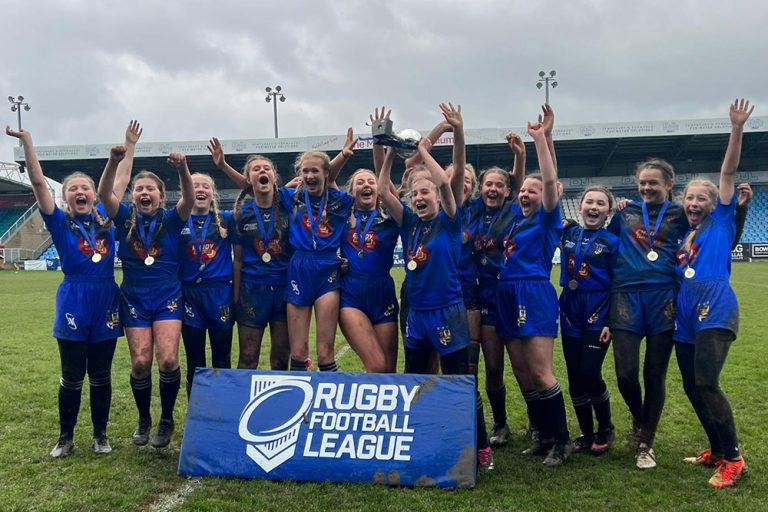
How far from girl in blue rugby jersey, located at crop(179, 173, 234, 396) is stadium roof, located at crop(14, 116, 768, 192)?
89.4 ft

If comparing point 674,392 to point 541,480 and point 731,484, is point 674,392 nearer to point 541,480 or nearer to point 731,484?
point 731,484

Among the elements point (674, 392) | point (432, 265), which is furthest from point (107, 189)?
point (674, 392)

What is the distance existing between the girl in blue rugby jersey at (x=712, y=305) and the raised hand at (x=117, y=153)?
3.87 m

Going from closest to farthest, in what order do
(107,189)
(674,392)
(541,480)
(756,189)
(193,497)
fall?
(193,497) → (541,480) → (107,189) → (674,392) → (756,189)

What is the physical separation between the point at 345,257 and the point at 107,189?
5.79 feet

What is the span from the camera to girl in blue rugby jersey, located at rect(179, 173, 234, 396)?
461 centimetres

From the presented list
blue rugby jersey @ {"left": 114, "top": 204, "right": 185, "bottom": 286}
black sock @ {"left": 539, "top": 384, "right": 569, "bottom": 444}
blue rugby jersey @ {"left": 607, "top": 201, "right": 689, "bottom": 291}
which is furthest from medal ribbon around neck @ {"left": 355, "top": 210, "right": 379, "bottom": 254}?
blue rugby jersey @ {"left": 607, "top": 201, "right": 689, "bottom": 291}

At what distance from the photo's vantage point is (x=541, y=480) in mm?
3881

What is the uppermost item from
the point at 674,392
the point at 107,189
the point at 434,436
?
the point at 107,189

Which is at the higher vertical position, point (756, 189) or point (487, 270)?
point (756, 189)

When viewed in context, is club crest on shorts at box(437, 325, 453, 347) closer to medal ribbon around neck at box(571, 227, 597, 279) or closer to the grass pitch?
the grass pitch

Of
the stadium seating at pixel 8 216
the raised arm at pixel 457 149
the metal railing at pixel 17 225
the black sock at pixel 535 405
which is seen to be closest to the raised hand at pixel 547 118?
the raised arm at pixel 457 149

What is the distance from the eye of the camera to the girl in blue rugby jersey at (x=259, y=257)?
470 cm

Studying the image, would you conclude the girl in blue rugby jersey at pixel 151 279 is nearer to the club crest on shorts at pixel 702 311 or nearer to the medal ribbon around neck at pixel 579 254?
the medal ribbon around neck at pixel 579 254
